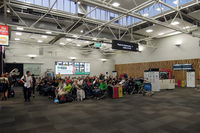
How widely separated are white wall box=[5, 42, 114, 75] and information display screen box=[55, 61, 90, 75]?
20.2 inches

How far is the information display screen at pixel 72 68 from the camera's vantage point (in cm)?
1644

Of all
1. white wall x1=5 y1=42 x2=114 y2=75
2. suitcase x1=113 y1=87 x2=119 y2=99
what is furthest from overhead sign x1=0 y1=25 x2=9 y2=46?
white wall x1=5 y1=42 x2=114 y2=75

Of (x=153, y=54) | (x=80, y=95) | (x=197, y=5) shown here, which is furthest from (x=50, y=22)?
(x=153, y=54)

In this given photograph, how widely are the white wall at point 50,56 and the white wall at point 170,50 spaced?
16.0ft

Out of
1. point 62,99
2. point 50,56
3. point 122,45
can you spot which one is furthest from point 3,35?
point 50,56

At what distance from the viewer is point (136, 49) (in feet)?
30.7

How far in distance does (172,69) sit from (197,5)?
24.7 feet

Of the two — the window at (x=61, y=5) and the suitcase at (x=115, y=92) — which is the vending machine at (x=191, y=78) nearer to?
the suitcase at (x=115, y=92)

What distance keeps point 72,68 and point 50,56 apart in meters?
3.11

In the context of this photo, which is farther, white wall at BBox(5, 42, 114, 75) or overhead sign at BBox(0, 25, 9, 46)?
white wall at BBox(5, 42, 114, 75)

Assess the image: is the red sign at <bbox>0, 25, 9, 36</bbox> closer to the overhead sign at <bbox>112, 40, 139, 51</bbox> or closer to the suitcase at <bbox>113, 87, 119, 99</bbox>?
the overhead sign at <bbox>112, 40, 139, 51</bbox>

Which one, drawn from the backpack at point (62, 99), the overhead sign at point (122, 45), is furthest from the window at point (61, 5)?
the backpack at point (62, 99)

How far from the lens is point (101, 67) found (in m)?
20.2

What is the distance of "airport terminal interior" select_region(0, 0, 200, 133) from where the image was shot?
3.96 metres
